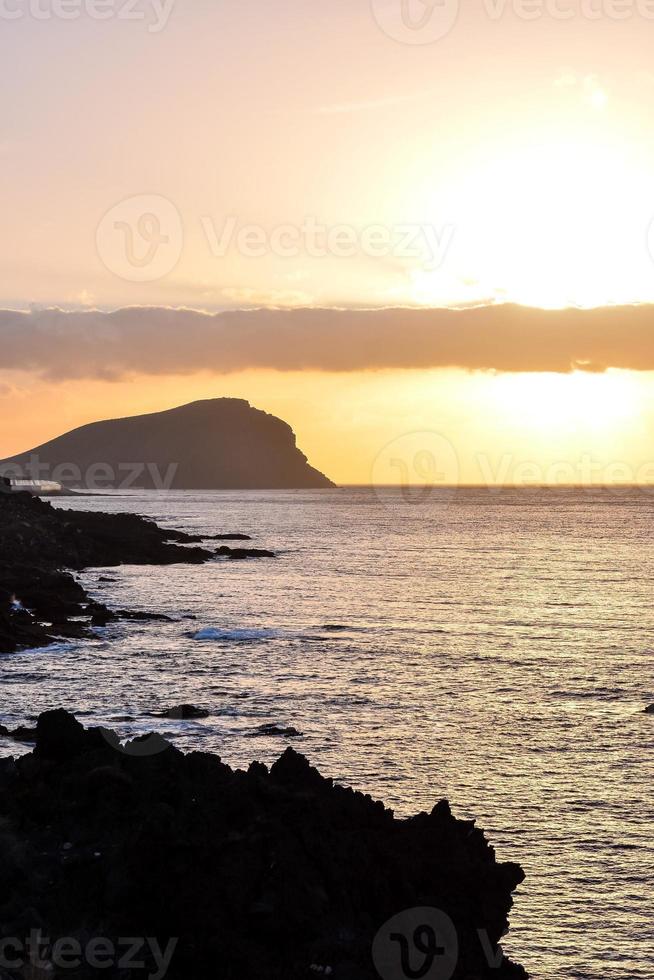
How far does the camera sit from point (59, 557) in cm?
7494

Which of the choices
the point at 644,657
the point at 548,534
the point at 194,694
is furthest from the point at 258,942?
the point at 548,534

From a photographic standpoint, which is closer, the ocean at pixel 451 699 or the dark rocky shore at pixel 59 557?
the ocean at pixel 451 699

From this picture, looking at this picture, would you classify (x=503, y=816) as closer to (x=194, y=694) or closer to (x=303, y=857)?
(x=303, y=857)

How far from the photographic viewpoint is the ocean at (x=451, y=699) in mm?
17328

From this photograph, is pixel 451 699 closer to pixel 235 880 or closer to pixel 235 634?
pixel 235 634

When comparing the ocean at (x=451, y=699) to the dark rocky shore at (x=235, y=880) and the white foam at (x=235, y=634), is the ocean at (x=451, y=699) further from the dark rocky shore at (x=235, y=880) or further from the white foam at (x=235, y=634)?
the dark rocky shore at (x=235, y=880)

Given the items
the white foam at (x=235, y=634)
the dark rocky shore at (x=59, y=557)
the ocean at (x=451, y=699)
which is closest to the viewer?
the ocean at (x=451, y=699)

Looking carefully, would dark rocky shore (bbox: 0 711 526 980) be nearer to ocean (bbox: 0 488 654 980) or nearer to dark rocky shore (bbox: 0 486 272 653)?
ocean (bbox: 0 488 654 980)

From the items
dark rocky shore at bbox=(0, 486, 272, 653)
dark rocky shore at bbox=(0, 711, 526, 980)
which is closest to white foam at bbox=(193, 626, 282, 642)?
dark rocky shore at bbox=(0, 486, 272, 653)

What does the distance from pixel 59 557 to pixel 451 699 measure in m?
49.3

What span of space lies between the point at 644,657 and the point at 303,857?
28.9 meters

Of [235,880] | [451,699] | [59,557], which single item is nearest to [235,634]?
[451,699]

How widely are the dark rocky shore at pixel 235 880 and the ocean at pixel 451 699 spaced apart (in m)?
1.64

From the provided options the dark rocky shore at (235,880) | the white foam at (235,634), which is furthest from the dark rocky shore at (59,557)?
the dark rocky shore at (235,880)
